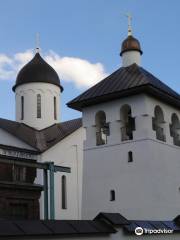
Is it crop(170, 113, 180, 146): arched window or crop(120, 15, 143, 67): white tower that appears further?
crop(120, 15, 143, 67): white tower

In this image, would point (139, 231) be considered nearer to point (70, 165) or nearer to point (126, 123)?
point (126, 123)

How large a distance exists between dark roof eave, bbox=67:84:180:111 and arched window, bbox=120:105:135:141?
0.52 meters

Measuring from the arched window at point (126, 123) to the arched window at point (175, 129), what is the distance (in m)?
1.65

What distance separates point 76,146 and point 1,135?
4475mm

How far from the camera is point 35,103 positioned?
99.3 feet

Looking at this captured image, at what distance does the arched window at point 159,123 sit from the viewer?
15117 millimetres

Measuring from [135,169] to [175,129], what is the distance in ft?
8.99

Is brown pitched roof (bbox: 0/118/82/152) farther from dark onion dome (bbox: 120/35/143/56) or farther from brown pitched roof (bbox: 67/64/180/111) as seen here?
dark onion dome (bbox: 120/35/143/56)

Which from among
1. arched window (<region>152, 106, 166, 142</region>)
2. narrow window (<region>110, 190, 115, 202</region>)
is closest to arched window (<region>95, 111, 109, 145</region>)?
arched window (<region>152, 106, 166, 142</region>)

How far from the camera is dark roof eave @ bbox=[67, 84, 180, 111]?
14.4 meters

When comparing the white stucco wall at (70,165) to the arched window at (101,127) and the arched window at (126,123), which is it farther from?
the arched window at (126,123)

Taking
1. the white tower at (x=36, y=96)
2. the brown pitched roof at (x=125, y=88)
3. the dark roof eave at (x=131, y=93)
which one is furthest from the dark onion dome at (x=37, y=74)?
the dark roof eave at (x=131, y=93)

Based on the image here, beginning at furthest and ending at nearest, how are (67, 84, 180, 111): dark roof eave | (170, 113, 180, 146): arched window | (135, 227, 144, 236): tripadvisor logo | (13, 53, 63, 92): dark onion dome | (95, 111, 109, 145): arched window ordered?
(13, 53, 63, 92): dark onion dome → (170, 113, 180, 146): arched window → (95, 111, 109, 145): arched window → (67, 84, 180, 111): dark roof eave → (135, 227, 144, 236): tripadvisor logo

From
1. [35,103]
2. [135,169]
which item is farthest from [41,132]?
[135,169]
